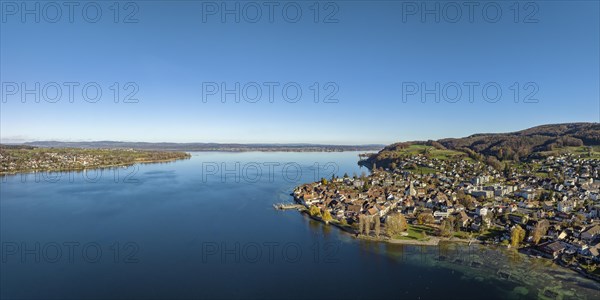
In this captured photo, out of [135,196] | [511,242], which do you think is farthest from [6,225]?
[511,242]

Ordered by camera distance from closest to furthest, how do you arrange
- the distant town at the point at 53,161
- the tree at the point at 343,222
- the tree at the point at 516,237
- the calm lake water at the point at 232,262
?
the calm lake water at the point at 232,262 < the tree at the point at 516,237 < the tree at the point at 343,222 < the distant town at the point at 53,161

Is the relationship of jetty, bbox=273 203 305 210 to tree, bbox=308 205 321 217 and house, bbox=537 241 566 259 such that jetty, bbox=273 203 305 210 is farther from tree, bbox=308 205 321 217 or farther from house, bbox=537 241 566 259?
house, bbox=537 241 566 259

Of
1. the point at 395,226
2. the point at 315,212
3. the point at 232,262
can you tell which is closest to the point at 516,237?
the point at 395,226

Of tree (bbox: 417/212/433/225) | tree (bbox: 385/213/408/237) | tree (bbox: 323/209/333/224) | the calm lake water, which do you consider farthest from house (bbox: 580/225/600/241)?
tree (bbox: 323/209/333/224)

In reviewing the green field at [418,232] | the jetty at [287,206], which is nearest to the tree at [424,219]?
the green field at [418,232]

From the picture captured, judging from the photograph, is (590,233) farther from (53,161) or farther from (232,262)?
(53,161)

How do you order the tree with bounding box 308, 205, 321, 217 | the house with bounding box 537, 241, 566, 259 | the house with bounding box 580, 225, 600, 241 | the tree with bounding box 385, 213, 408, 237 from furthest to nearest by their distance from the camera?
the tree with bounding box 308, 205, 321, 217 < the tree with bounding box 385, 213, 408, 237 < the house with bounding box 580, 225, 600, 241 < the house with bounding box 537, 241, 566, 259

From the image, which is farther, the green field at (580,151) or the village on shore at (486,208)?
the green field at (580,151)

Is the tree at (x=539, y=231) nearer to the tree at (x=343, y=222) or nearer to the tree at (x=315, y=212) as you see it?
the tree at (x=343, y=222)
